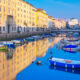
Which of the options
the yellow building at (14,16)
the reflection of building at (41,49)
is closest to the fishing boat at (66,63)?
Answer: the reflection of building at (41,49)

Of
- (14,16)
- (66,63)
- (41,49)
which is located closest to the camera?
(66,63)

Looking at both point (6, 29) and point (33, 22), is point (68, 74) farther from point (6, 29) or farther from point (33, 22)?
point (33, 22)

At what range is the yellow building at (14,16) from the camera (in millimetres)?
54531

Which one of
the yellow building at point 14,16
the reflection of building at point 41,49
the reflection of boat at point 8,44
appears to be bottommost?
the reflection of building at point 41,49

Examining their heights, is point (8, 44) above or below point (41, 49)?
above

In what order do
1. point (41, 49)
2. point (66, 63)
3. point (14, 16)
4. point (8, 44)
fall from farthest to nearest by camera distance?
1. point (14, 16)
2. point (41, 49)
3. point (8, 44)
4. point (66, 63)

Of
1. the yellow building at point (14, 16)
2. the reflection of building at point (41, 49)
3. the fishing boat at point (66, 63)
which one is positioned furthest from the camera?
the yellow building at point (14, 16)

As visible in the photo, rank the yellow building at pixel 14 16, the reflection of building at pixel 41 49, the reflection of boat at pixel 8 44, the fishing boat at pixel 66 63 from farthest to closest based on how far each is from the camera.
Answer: the yellow building at pixel 14 16
the reflection of boat at pixel 8 44
the reflection of building at pixel 41 49
the fishing boat at pixel 66 63

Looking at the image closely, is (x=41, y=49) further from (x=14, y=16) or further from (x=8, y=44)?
(x=14, y=16)

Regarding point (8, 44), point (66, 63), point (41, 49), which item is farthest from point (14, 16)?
point (66, 63)

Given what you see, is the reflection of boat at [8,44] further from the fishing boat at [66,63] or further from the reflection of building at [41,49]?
the fishing boat at [66,63]

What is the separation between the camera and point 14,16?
6262 centimetres

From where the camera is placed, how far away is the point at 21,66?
75.4 feet

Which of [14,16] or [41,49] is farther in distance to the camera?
[14,16]
